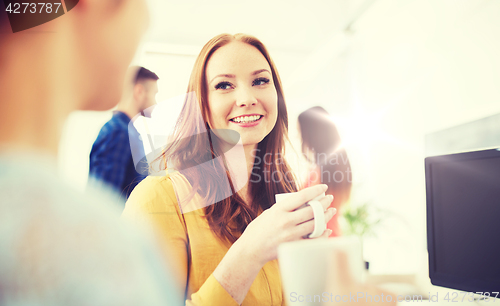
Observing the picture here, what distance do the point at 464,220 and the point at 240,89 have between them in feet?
1.98

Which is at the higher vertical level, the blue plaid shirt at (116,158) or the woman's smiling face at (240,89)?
the woman's smiling face at (240,89)

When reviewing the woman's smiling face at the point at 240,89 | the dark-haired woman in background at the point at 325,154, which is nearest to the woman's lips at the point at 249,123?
the woman's smiling face at the point at 240,89

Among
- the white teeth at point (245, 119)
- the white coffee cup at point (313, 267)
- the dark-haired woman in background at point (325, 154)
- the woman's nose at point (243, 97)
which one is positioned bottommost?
the white coffee cup at point (313, 267)

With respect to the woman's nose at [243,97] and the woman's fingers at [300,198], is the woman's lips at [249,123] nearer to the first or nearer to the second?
the woman's nose at [243,97]

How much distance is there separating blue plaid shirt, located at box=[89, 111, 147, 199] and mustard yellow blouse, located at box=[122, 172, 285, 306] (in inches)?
1.9

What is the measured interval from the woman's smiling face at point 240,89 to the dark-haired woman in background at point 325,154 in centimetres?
13

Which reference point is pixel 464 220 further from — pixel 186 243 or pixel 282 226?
pixel 186 243

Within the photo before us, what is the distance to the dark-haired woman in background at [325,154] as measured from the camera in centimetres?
71

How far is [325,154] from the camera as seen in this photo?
2.39 feet

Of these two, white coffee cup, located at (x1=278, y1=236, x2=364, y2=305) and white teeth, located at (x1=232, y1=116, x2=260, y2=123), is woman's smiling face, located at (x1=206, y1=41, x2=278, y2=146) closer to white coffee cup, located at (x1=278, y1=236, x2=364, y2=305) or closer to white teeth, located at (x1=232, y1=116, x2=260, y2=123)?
white teeth, located at (x1=232, y1=116, x2=260, y2=123)

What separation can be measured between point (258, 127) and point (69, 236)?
1.71 feet

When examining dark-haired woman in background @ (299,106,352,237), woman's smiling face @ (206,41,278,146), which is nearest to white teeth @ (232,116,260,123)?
woman's smiling face @ (206,41,278,146)

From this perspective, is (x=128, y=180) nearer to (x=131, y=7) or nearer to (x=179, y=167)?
(x=179, y=167)

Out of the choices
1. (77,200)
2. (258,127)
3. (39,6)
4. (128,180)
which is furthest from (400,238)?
(39,6)
